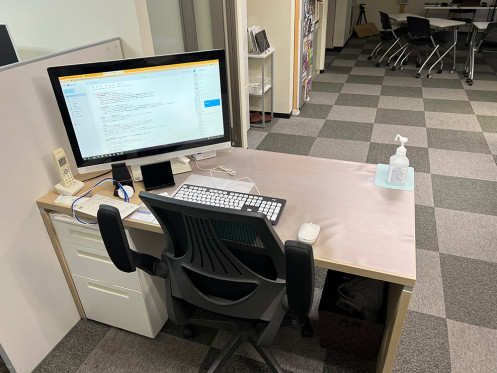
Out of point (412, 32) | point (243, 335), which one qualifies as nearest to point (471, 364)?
point (243, 335)

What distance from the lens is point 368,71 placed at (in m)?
6.06

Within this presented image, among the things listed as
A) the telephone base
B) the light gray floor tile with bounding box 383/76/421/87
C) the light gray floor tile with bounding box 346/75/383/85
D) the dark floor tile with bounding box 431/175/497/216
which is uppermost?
the telephone base

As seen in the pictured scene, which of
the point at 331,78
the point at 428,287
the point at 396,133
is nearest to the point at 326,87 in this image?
the point at 331,78

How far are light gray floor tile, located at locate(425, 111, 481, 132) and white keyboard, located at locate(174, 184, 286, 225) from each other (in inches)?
132

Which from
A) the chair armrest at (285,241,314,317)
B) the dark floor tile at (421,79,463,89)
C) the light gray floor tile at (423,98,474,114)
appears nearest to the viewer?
the chair armrest at (285,241,314,317)

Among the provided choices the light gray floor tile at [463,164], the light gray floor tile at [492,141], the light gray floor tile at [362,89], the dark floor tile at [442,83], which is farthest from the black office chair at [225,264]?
the dark floor tile at [442,83]

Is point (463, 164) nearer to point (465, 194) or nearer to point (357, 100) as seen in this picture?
point (465, 194)

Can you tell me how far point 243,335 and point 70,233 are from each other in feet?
2.84

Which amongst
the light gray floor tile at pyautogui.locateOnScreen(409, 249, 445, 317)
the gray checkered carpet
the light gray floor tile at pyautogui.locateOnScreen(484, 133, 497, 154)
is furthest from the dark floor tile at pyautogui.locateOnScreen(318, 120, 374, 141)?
the light gray floor tile at pyautogui.locateOnScreen(409, 249, 445, 317)

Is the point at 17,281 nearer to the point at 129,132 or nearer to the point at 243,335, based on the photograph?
the point at 129,132

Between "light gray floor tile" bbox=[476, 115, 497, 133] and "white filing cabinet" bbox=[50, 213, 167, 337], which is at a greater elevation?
"white filing cabinet" bbox=[50, 213, 167, 337]

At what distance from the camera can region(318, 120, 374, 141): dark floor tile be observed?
390 cm

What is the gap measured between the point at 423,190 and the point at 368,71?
3677 millimetres

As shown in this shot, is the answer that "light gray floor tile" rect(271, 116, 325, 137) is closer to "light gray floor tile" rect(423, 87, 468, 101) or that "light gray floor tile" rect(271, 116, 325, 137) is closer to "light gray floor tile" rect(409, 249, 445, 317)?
"light gray floor tile" rect(423, 87, 468, 101)
